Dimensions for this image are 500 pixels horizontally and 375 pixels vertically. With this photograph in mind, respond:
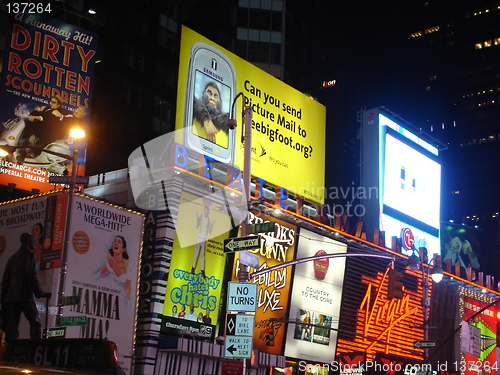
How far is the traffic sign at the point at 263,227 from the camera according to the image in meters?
19.5

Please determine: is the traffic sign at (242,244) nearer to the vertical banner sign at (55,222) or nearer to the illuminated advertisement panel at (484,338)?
the vertical banner sign at (55,222)

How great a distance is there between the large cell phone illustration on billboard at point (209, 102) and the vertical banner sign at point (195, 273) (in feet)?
16.3

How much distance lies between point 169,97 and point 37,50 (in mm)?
35763

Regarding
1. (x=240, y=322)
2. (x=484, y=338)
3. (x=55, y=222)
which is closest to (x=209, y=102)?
(x=55, y=222)

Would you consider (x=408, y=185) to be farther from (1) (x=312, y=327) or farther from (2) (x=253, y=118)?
(1) (x=312, y=327)

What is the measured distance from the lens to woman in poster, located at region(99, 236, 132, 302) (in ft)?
100

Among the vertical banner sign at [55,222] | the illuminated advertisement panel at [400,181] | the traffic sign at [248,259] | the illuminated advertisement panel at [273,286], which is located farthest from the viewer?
the illuminated advertisement panel at [400,181]

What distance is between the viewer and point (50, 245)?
29078 millimetres

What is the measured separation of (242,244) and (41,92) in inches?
690

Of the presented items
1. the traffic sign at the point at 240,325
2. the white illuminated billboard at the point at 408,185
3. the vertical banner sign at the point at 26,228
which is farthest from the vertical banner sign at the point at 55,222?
the white illuminated billboard at the point at 408,185

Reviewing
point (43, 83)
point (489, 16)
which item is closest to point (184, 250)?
point (43, 83)

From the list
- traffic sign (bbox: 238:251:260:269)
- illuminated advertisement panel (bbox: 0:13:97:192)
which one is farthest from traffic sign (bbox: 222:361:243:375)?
illuminated advertisement panel (bbox: 0:13:97:192)

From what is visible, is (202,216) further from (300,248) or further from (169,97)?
(169,97)

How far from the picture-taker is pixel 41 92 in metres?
32.7
